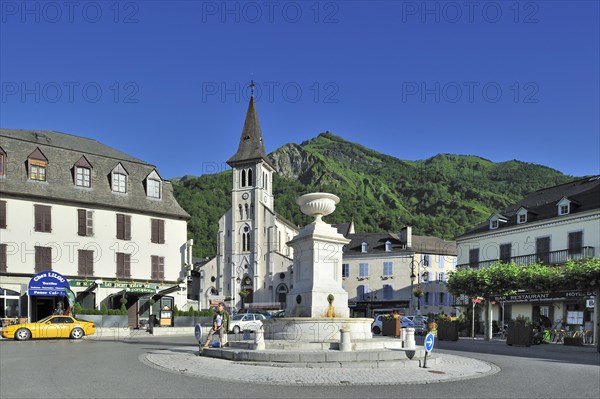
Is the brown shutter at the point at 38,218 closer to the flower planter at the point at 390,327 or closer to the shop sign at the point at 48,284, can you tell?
the shop sign at the point at 48,284

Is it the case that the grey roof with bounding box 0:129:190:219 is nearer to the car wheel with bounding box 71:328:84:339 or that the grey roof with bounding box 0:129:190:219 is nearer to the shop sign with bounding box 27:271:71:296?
the shop sign with bounding box 27:271:71:296

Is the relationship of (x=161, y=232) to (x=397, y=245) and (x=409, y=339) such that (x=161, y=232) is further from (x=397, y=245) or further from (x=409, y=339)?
(x=397, y=245)

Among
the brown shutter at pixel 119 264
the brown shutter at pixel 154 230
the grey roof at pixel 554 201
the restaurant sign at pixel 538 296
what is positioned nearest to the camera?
the restaurant sign at pixel 538 296

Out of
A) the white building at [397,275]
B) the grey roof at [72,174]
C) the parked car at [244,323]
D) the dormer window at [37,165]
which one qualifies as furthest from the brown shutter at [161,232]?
the white building at [397,275]

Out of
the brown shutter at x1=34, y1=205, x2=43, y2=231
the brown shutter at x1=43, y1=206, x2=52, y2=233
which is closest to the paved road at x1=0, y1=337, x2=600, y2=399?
the brown shutter at x1=34, y1=205, x2=43, y2=231

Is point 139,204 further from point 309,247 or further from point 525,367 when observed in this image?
point 525,367

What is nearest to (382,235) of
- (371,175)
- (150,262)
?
(150,262)

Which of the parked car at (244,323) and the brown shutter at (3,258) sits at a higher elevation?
the brown shutter at (3,258)

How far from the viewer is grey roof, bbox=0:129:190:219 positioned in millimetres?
37938

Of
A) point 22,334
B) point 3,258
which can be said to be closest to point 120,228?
point 3,258

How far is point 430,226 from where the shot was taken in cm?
11919

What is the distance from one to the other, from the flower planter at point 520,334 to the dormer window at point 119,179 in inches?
1082

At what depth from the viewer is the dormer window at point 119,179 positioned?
42.1 metres

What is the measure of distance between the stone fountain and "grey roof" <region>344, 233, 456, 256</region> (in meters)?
51.9
